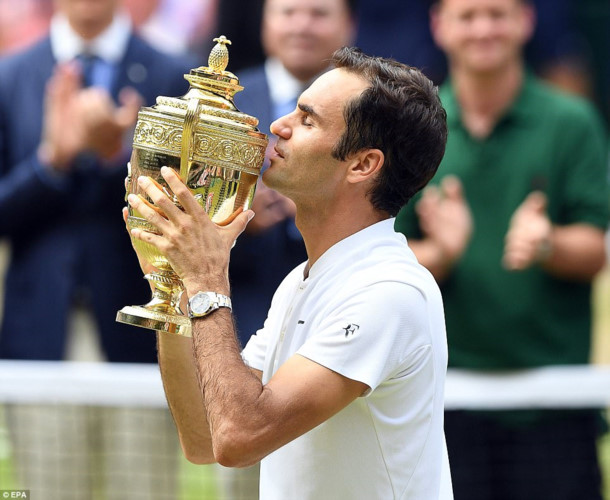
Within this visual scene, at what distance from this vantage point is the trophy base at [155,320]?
130 inches

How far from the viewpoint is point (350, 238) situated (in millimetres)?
3225

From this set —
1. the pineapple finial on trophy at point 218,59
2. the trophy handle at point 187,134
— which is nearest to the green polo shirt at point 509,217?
the pineapple finial on trophy at point 218,59

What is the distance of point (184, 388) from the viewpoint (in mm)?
3416

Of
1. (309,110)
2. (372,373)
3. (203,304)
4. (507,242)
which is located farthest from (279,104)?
(372,373)

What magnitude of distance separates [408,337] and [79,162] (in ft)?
13.1

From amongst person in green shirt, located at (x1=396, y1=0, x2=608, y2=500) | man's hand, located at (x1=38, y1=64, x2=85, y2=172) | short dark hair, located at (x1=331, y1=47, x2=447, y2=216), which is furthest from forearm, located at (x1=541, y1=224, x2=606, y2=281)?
short dark hair, located at (x1=331, y1=47, x2=447, y2=216)

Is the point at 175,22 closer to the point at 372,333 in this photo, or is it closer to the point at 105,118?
the point at 105,118

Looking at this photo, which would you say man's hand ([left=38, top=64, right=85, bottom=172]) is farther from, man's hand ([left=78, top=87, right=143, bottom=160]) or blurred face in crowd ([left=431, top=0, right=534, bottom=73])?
blurred face in crowd ([left=431, top=0, right=534, bottom=73])

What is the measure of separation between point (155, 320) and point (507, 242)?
324 cm

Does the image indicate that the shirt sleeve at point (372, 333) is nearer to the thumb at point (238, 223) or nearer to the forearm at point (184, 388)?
the thumb at point (238, 223)

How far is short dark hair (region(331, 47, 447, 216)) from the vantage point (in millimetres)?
3182

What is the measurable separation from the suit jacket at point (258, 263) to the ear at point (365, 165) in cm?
294

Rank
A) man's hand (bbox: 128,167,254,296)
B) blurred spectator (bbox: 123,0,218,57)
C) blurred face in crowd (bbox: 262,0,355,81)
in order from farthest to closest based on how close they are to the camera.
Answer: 1. blurred spectator (bbox: 123,0,218,57)
2. blurred face in crowd (bbox: 262,0,355,81)
3. man's hand (bbox: 128,167,254,296)

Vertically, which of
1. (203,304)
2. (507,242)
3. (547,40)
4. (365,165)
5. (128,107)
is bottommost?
(203,304)
